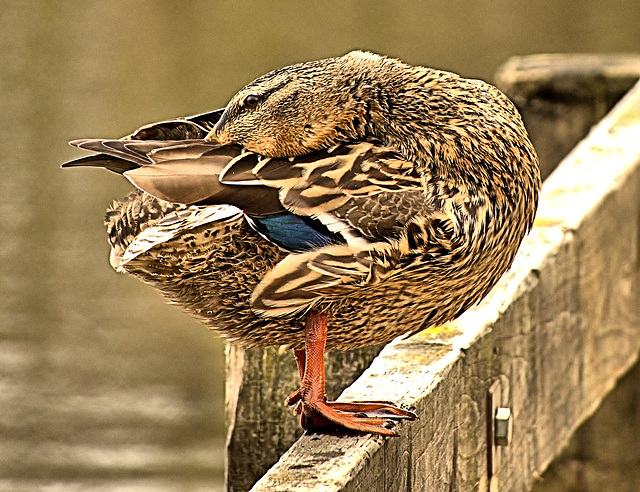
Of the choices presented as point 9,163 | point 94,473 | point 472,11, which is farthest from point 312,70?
point 472,11

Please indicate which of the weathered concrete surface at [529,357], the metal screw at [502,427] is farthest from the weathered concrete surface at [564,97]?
the metal screw at [502,427]

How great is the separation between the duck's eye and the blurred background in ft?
13.9

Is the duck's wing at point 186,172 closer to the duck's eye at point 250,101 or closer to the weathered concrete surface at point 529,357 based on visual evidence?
the duck's eye at point 250,101

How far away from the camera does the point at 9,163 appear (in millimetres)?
10781

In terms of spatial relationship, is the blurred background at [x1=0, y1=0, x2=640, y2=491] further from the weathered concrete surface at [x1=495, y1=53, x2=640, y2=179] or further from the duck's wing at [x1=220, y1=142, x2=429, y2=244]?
the duck's wing at [x1=220, y1=142, x2=429, y2=244]

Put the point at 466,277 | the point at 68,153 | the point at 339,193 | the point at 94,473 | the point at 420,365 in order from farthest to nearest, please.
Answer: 1. the point at 68,153
2. the point at 94,473
3. the point at 420,365
4. the point at 466,277
5. the point at 339,193

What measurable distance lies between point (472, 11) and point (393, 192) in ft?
49.5

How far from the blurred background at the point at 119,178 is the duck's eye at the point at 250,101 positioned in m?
4.23

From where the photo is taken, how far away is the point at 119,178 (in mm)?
10352

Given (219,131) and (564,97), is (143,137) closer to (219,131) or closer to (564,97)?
(219,131)

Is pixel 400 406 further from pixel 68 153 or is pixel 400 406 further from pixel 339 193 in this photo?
pixel 68 153

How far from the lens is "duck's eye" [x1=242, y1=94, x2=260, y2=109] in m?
2.28

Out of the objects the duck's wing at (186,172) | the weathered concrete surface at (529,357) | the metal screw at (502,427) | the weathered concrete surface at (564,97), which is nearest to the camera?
the duck's wing at (186,172)

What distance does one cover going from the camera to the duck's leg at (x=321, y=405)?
89.4 inches
